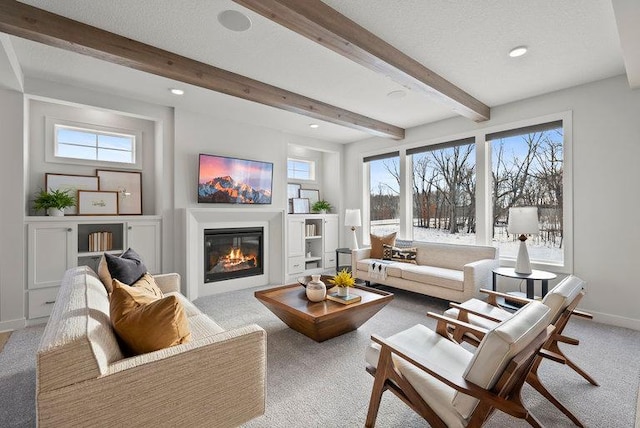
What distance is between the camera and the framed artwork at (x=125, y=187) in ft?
13.1

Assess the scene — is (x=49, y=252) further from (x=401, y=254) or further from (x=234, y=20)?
(x=401, y=254)

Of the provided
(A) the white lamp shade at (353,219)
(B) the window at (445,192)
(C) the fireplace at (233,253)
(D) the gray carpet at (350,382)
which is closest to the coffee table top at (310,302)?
(D) the gray carpet at (350,382)

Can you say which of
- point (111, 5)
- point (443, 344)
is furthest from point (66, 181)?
point (443, 344)

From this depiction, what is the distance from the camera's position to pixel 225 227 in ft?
15.3

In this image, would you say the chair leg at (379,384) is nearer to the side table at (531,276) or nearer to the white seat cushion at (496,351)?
the white seat cushion at (496,351)

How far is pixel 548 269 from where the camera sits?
3701 millimetres

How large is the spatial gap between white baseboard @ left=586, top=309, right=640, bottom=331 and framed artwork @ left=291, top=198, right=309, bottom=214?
4410mm

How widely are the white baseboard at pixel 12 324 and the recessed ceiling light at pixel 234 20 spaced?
3649mm

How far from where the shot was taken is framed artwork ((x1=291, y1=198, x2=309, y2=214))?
19.4 ft

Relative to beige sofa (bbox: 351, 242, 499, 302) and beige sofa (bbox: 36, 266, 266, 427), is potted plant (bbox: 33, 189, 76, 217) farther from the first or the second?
beige sofa (bbox: 351, 242, 499, 302)

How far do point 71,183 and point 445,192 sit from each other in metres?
5.23

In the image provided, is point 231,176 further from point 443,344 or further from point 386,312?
point 443,344

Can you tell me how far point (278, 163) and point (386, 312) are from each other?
3.00 metres

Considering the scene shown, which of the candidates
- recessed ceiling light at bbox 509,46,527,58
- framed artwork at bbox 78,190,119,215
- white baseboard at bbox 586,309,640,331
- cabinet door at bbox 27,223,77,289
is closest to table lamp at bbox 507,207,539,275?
white baseboard at bbox 586,309,640,331
